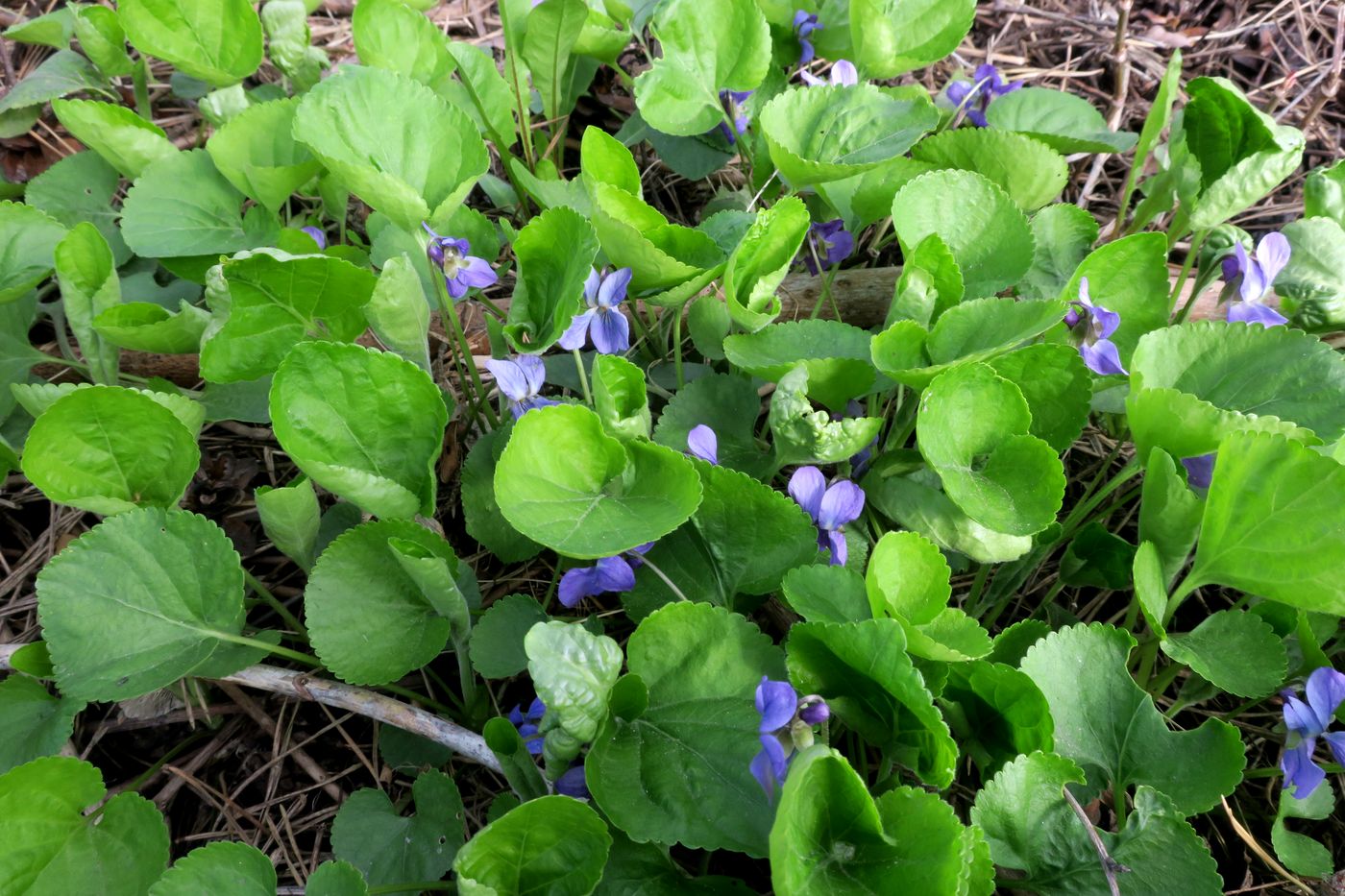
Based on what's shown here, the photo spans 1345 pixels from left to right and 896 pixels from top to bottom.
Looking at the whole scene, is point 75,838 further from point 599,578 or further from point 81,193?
point 81,193

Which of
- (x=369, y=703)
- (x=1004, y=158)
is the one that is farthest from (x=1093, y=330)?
(x=369, y=703)

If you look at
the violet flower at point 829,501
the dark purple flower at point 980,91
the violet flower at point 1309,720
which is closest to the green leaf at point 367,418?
the violet flower at point 829,501

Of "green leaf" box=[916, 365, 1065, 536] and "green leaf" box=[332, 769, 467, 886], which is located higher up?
"green leaf" box=[916, 365, 1065, 536]

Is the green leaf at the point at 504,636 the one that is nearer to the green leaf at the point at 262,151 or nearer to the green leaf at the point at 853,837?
the green leaf at the point at 853,837

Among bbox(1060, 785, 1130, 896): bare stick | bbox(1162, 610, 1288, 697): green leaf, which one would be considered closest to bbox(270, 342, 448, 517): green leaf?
bbox(1060, 785, 1130, 896): bare stick

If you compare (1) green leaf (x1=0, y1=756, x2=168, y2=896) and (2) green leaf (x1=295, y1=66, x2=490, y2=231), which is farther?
(2) green leaf (x1=295, y1=66, x2=490, y2=231)

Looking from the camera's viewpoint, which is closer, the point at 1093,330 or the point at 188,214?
the point at 1093,330

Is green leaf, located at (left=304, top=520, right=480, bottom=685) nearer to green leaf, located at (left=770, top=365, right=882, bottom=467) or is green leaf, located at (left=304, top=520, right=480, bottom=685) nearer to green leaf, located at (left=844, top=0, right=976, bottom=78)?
green leaf, located at (left=770, top=365, right=882, bottom=467)
